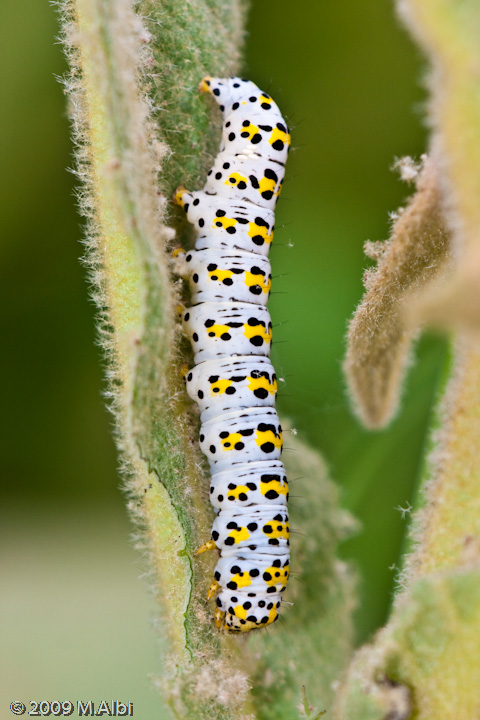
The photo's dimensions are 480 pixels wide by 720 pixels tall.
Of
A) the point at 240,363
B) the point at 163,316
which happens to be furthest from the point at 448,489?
the point at 240,363

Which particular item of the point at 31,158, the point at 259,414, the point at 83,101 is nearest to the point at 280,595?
the point at 259,414

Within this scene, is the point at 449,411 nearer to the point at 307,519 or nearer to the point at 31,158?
the point at 307,519

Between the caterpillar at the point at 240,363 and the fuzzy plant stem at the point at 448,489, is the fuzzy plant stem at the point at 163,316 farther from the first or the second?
the fuzzy plant stem at the point at 448,489
